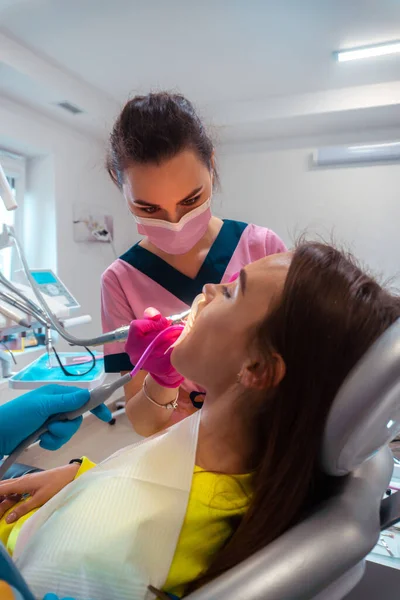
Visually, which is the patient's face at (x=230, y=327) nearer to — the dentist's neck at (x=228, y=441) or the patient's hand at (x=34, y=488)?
the dentist's neck at (x=228, y=441)

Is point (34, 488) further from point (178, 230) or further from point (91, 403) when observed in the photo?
point (178, 230)

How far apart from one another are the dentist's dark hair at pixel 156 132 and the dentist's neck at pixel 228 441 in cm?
61

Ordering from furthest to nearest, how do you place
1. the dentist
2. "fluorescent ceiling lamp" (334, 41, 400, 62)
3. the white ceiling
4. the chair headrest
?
"fluorescent ceiling lamp" (334, 41, 400, 62), the white ceiling, the dentist, the chair headrest

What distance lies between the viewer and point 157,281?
1.26 metres

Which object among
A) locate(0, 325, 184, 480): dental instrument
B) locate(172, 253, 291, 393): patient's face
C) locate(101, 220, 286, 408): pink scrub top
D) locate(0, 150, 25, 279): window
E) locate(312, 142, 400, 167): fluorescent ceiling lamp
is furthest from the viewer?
locate(312, 142, 400, 167): fluorescent ceiling lamp

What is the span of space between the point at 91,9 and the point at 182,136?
165 centimetres

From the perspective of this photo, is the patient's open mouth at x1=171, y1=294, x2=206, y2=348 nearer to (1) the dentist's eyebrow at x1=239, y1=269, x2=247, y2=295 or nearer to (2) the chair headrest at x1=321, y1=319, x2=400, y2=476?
Answer: (1) the dentist's eyebrow at x1=239, y1=269, x2=247, y2=295

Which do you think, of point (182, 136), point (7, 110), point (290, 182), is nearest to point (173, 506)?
point (182, 136)

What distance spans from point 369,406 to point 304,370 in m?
0.20

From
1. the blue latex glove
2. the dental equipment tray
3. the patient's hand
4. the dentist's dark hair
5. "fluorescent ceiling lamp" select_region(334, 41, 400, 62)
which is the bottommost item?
the dental equipment tray

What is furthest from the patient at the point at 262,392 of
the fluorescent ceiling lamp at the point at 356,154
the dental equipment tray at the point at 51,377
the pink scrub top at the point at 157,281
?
the fluorescent ceiling lamp at the point at 356,154

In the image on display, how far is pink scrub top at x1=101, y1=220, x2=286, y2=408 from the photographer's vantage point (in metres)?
1.24

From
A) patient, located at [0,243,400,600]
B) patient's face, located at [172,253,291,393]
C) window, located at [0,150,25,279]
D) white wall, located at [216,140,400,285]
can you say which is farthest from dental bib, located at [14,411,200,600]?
white wall, located at [216,140,400,285]

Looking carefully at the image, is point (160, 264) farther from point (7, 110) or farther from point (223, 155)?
point (223, 155)
